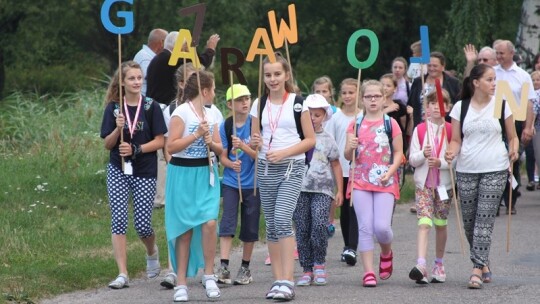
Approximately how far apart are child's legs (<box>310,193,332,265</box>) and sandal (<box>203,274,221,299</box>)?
3.25 feet

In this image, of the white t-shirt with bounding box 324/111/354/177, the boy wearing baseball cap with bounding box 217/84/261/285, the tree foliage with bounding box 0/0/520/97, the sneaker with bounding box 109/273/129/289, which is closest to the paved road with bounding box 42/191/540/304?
the sneaker with bounding box 109/273/129/289

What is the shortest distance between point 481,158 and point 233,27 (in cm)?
2444

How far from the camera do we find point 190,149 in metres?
9.23

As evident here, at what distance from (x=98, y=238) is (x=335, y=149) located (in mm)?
2645

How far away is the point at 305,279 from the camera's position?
976cm

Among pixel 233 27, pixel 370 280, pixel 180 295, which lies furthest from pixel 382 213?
pixel 233 27

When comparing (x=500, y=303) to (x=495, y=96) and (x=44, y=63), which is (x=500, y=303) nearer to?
(x=495, y=96)

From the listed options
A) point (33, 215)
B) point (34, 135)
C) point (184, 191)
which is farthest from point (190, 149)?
point (34, 135)

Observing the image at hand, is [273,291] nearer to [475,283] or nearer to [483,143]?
[475,283]

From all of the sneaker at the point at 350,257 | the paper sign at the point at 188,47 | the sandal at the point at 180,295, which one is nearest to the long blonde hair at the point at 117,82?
the paper sign at the point at 188,47

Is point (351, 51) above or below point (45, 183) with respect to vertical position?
above

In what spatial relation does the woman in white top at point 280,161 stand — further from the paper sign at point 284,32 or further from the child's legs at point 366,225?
the child's legs at point 366,225

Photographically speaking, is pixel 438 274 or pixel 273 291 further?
pixel 438 274

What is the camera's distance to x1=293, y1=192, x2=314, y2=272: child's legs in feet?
32.3
